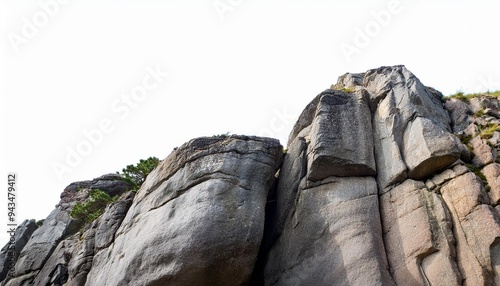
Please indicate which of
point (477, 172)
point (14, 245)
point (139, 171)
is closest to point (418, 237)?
point (477, 172)

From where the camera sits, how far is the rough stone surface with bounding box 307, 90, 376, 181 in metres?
20.9

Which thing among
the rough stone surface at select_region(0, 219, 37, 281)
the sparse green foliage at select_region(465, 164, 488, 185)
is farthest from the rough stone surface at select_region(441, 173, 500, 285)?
the rough stone surface at select_region(0, 219, 37, 281)

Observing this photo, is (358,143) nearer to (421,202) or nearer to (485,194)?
(421,202)

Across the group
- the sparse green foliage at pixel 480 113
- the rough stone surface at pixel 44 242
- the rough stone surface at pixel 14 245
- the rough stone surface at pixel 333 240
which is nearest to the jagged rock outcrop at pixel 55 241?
the rough stone surface at pixel 44 242

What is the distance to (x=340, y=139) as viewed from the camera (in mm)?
21766

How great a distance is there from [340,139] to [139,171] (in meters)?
16.5

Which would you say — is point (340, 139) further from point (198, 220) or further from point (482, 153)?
point (198, 220)

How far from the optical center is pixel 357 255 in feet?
57.7

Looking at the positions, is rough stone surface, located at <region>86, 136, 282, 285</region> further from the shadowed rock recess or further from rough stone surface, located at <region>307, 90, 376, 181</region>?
rough stone surface, located at <region>307, 90, 376, 181</region>

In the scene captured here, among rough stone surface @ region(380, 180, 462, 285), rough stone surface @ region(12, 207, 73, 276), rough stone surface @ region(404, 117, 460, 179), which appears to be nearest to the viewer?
rough stone surface @ region(380, 180, 462, 285)

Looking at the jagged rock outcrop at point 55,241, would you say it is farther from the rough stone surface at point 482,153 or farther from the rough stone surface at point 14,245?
the rough stone surface at point 482,153

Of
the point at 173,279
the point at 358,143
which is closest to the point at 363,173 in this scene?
the point at 358,143

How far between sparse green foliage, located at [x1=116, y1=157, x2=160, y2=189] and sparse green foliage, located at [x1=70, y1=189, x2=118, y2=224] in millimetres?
2190

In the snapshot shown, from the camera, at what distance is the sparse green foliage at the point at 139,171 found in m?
31.1
